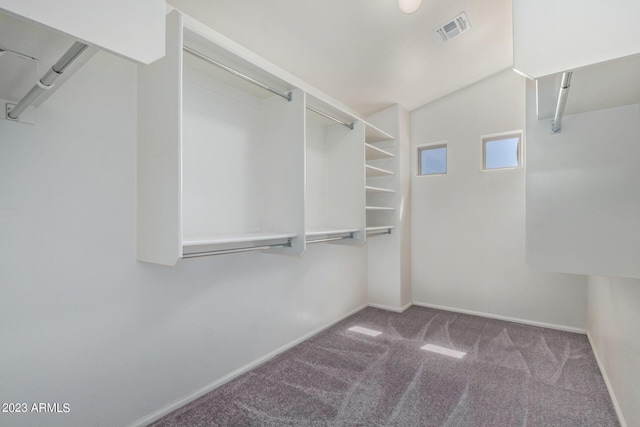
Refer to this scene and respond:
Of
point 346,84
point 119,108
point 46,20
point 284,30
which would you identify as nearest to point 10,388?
point 119,108

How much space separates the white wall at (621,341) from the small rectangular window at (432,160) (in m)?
2.08

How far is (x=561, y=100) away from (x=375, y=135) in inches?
95.2

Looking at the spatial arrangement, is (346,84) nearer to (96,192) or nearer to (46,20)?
(96,192)

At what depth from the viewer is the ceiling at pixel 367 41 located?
6.93 ft

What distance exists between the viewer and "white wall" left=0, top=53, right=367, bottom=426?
1.39 meters

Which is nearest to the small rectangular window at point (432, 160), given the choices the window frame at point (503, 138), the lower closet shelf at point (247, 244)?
the window frame at point (503, 138)

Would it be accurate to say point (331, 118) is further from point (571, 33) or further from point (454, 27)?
point (571, 33)

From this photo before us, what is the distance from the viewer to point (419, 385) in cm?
226

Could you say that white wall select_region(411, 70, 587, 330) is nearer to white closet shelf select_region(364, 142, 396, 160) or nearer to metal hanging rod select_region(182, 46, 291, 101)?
white closet shelf select_region(364, 142, 396, 160)

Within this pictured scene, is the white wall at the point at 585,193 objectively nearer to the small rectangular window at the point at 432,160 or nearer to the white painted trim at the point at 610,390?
the white painted trim at the point at 610,390

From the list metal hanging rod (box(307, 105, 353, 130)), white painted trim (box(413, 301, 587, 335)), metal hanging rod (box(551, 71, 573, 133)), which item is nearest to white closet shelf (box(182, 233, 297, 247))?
metal hanging rod (box(307, 105, 353, 130))

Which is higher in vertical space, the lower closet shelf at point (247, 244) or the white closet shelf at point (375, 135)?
the white closet shelf at point (375, 135)

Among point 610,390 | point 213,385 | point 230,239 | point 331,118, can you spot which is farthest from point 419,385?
point 331,118

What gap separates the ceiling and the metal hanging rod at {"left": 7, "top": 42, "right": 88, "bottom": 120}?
107 cm
